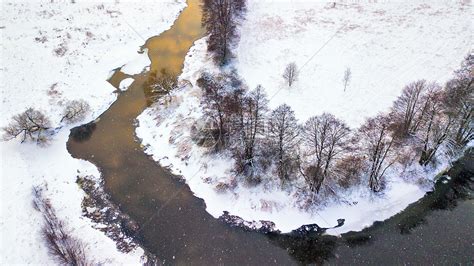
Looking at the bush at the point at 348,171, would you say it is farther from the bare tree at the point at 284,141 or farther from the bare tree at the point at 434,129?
the bare tree at the point at 434,129

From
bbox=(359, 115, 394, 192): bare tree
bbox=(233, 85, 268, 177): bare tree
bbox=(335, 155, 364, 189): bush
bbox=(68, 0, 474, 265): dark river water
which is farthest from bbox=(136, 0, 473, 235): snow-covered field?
bbox=(233, 85, 268, 177): bare tree

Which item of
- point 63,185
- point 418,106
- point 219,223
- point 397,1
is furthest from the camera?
point 397,1

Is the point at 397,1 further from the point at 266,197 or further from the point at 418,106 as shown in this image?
the point at 266,197

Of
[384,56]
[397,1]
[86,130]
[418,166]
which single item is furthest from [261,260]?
[397,1]

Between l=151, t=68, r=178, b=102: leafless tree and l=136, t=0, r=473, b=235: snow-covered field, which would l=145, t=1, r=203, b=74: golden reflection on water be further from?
l=136, t=0, r=473, b=235: snow-covered field

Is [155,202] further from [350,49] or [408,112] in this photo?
[350,49]

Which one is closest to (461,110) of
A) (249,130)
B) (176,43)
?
(249,130)

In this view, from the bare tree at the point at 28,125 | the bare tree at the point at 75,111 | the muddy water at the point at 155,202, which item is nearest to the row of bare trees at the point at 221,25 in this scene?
the muddy water at the point at 155,202
